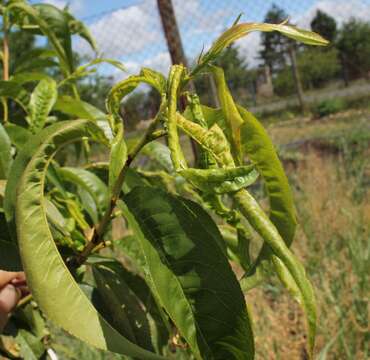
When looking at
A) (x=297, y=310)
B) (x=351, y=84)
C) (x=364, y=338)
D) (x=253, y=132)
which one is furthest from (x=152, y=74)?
(x=351, y=84)

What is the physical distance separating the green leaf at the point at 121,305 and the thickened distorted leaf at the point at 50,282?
0.17m

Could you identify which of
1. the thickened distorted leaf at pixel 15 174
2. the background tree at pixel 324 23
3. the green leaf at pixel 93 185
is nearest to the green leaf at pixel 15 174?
→ the thickened distorted leaf at pixel 15 174

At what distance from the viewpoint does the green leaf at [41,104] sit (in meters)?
0.62

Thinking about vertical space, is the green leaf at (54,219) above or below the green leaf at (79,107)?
below

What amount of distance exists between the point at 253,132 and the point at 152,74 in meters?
0.09

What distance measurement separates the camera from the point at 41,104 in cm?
63

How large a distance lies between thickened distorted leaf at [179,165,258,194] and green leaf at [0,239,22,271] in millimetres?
213

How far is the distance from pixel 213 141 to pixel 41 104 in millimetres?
393

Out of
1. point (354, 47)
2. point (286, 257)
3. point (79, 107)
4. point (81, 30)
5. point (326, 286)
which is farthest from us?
point (354, 47)

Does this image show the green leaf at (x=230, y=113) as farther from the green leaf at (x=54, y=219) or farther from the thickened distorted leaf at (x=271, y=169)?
the green leaf at (x=54, y=219)

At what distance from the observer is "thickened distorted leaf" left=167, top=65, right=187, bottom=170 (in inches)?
11.5

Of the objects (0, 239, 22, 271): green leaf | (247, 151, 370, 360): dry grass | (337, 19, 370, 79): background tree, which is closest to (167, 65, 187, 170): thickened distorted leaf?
(0, 239, 22, 271): green leaf

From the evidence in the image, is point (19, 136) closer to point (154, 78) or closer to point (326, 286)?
point (154, 78)

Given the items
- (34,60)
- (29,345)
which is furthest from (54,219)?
(34,60)
